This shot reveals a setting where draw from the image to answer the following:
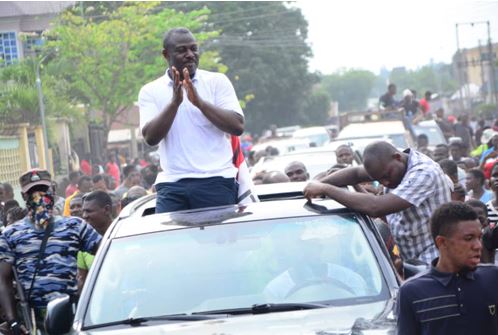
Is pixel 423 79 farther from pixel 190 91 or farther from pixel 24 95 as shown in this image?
pixel 190 91

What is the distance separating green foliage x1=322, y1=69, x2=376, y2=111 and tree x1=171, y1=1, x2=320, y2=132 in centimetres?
7824

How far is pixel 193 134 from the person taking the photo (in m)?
6.79

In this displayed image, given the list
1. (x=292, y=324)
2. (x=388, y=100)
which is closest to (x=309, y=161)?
(x=292, y=324)

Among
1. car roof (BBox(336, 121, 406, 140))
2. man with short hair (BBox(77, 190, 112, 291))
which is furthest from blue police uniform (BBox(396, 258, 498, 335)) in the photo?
car roof (BBox(336, 121, 406, 140))

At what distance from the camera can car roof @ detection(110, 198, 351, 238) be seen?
18.8 ft

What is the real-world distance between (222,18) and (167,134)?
48.7m

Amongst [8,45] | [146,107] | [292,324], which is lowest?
[292,324]

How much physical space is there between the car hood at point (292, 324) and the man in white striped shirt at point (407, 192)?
3.42 ft

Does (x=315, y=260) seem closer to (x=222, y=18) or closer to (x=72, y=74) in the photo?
(x=72, y=74)

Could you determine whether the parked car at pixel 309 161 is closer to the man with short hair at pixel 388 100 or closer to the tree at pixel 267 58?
the man with short hair at pixel 388 100

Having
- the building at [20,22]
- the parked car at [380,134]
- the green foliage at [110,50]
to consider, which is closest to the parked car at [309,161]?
the parked car at [380,134]

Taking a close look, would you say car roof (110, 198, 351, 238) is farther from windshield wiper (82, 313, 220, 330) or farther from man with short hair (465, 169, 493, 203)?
man with short hair (465, 169, 493, 203)

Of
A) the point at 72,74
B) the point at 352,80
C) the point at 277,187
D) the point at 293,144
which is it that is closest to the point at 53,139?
the point at 72,74

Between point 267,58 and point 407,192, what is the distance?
55820mm
